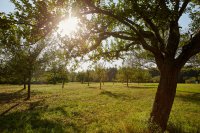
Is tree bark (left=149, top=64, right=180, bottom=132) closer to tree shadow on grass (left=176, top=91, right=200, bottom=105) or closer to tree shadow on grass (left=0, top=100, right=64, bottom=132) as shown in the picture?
tree shadow on grass (left=0, top=100, right=64, bottom=132)

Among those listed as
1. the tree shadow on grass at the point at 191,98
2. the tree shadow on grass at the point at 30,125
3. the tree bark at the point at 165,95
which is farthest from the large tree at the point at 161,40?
the tree shadow on grass at the point at 191,98

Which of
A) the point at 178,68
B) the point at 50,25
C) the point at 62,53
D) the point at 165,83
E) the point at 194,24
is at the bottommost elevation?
the point at 165,83

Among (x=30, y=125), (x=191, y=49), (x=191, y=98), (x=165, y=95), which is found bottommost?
(x=191, y=98)

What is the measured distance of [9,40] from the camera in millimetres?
9586

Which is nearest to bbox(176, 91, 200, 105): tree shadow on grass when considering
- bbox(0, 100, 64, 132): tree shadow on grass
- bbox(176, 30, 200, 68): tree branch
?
bbox(176, 30, 200, 68): tree branch

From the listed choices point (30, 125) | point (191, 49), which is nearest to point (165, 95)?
point (191, 49)

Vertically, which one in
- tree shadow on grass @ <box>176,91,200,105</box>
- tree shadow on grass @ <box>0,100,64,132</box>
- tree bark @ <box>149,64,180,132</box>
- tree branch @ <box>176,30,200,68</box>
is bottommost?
tree shadow on grass @ <box>176,91,200,105</box>

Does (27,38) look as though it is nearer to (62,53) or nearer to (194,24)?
(62,53)

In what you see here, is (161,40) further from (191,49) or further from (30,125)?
(30,125)

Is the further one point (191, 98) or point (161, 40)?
point (191, 98)

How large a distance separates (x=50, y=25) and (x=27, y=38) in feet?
4.60

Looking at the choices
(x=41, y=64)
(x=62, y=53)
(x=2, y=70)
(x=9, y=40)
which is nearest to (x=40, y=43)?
(x=41, y=64)

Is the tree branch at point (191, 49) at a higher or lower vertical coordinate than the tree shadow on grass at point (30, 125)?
higher

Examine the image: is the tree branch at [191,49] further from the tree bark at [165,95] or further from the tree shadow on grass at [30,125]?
the tree shadow on grass at [30,125]
